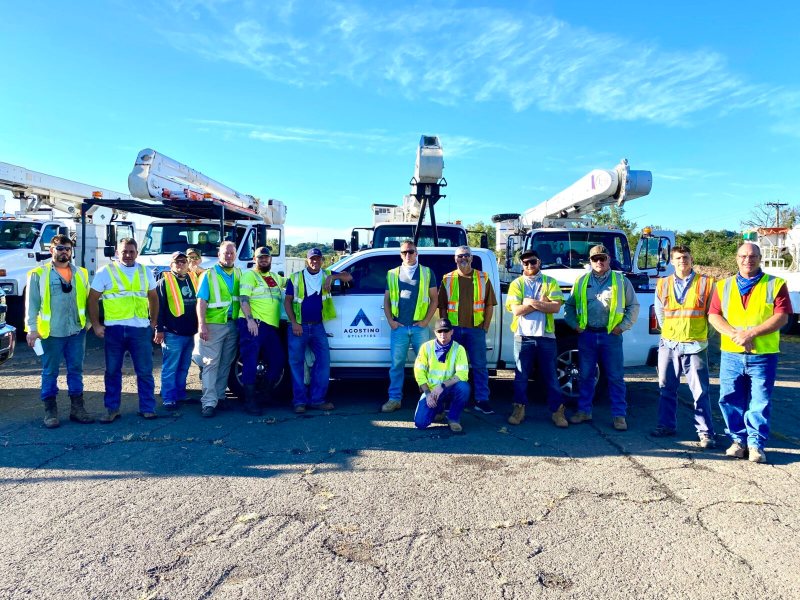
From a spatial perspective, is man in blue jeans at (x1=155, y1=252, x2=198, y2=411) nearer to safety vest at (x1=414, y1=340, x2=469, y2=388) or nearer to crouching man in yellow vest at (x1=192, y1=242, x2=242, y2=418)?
crouching man in yellow vest at (x1=192, y1=242, x2=242, y2=418)

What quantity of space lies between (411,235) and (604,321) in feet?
17.3

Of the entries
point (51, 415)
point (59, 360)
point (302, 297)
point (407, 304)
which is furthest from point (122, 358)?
point (407, 304)

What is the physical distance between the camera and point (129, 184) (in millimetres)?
10414

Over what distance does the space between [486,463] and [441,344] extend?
51.9 inches

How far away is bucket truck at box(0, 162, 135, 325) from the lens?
35.5ft

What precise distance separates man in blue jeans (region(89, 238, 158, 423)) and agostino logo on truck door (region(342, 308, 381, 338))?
2.09 m

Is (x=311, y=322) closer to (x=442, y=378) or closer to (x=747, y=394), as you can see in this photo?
(x=442, y=378)

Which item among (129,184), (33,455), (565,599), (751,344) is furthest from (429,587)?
(129,184)

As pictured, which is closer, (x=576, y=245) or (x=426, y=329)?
(x=426, y=329)

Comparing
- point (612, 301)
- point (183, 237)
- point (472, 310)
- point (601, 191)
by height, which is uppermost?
point (601, 191)

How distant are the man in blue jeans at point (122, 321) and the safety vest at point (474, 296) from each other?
10.3 feet

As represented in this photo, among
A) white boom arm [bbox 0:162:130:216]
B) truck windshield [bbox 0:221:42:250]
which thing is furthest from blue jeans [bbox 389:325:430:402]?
white boom arm [bbox 0:162:130:216]

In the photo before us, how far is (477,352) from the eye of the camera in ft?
19.9

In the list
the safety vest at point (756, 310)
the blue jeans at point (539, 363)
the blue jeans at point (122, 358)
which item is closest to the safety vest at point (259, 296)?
the blue jeans at point (122, 358)
